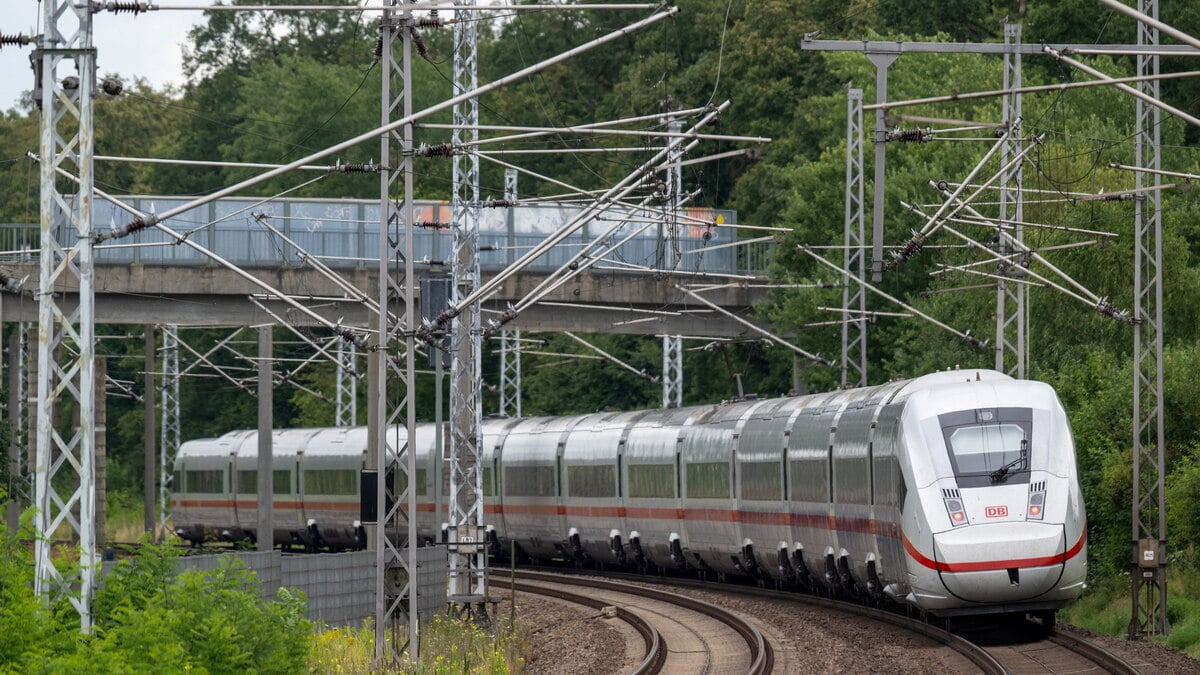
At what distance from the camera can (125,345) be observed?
99.9 meters

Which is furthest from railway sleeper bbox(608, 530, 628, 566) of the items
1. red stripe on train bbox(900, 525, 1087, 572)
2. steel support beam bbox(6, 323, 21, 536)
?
red stripe on train bbox(900, 525, 1087, 572)

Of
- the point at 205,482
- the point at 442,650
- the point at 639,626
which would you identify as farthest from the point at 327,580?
the point at 205,482

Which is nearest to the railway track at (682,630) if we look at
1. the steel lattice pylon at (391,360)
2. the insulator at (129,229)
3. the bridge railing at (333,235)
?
the steel lattice pylon at (391,360)

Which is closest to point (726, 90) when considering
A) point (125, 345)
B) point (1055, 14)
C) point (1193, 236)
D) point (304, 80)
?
point (1055, 14)

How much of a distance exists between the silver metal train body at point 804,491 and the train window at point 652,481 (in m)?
0.05

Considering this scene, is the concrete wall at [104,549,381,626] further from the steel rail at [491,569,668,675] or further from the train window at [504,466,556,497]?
the train window at [504,466,556,497]

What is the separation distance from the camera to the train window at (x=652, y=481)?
38.4 meters

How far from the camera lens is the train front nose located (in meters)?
22.7

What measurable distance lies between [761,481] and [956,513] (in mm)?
9885

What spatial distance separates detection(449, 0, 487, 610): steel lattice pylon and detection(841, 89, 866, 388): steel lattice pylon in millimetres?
5859

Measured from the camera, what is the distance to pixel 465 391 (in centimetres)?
3073

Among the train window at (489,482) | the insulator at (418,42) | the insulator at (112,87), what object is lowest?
the train window at (489,482)

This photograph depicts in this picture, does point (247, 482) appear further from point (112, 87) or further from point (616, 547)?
point (112, 87)

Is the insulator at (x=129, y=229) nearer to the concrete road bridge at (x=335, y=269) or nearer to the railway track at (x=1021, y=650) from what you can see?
the railway track at (x=1021, y=650)
